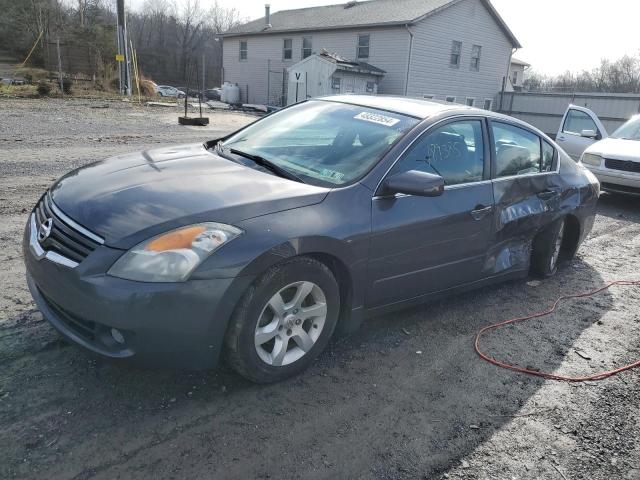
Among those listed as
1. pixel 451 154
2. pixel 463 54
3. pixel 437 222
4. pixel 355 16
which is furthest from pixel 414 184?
pixel 463 54

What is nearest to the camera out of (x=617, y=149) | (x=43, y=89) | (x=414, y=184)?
(x=414, y=184)

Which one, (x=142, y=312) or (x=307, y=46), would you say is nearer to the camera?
(x=142, y=312)

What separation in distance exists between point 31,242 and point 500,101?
3255 centimetres

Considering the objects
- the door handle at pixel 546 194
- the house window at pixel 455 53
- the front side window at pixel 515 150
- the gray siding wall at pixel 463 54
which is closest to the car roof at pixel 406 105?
the front side window at pixel 515 150

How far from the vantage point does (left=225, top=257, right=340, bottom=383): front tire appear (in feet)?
8.70

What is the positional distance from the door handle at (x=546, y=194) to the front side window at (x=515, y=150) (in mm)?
199

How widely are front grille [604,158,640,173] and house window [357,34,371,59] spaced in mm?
21734

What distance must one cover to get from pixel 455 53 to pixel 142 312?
3031 centimetres

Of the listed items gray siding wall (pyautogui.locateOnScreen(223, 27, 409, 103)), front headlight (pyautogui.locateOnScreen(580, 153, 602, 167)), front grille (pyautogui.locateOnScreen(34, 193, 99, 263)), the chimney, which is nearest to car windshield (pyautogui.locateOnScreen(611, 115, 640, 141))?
front headlight (pyautogui.locateOnScreen(580, 153, 602, 167))

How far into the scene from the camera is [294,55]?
32.0m

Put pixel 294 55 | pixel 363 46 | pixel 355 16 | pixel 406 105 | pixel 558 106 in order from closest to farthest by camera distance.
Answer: pixel 406 105 → pixel 558 106 → pixel 363 46 → pixel 355 16 → pixel 294 55

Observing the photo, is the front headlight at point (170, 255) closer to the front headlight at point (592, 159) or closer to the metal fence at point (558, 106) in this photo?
the front headlight at point (592, 159)

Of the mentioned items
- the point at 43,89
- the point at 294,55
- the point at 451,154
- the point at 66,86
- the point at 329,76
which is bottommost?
the point at 451,154

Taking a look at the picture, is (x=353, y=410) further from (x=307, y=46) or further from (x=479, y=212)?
→ (x=307, y=46)
